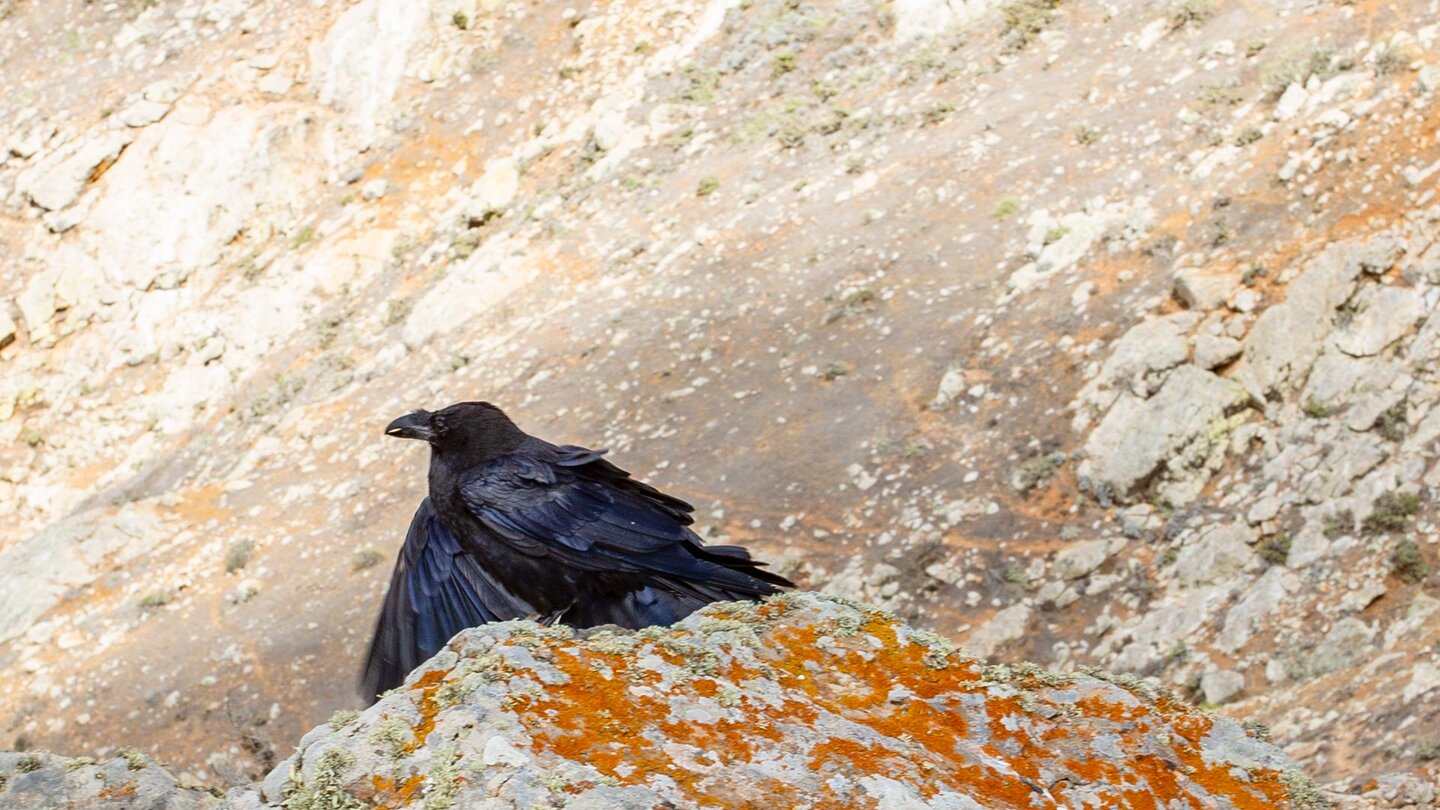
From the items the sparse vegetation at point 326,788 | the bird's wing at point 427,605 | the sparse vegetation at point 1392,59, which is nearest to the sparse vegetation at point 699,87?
the sparse vegetation at point 1392,59

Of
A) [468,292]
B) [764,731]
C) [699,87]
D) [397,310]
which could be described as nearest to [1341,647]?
[764,731]

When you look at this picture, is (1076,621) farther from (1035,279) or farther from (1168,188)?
(1168,188)

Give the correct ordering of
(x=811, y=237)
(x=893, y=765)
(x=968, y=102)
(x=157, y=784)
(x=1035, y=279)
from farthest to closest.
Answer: (x=968, y=102), (x=811, y=237), (x=1035, y=279), (x=157, y=784), (x=893, y=765)

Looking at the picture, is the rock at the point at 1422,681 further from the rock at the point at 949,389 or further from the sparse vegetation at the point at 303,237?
the sparse vegetation at the point at 303,237

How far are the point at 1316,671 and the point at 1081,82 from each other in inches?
495

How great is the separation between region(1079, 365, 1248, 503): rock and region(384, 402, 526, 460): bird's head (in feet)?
29.0

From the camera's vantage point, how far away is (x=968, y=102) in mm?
21766

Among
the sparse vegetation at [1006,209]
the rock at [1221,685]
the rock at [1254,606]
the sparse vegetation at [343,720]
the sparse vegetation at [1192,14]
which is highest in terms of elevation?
the sparse vegetation at [343,720]

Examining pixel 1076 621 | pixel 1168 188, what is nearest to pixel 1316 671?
pixel 1076 621

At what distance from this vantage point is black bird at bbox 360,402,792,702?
214 inches

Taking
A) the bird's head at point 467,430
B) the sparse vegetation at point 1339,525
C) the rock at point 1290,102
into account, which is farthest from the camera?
the rock at point 1290,102

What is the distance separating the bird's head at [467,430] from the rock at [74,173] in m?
23.6

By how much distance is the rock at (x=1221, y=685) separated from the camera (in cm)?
1081

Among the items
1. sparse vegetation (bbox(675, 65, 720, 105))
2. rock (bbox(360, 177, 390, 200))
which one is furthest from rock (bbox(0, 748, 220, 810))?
rock (bbox(360, 177, 390, 200))
